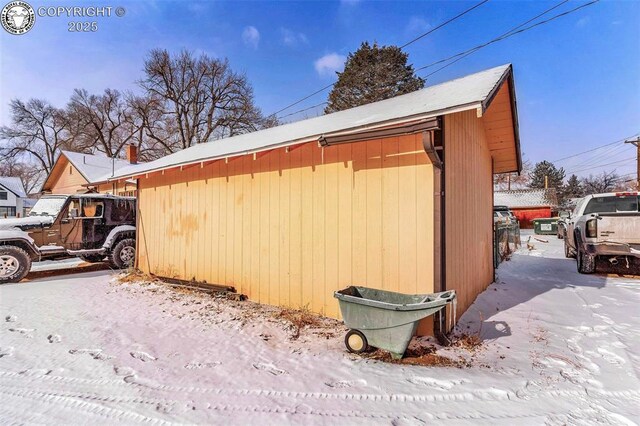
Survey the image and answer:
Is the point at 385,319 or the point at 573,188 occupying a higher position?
the point at 573,188

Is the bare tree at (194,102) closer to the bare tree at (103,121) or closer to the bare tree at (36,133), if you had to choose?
the bare tree at (103,121)

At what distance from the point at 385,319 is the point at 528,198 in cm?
3541

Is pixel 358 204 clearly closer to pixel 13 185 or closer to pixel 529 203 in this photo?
pixel 529 203

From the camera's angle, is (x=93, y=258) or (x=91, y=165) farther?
(x=91, y=165)

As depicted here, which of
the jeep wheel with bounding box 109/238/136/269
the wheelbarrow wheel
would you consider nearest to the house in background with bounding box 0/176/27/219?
the jeep wheel with bounding box 109/238/136/269

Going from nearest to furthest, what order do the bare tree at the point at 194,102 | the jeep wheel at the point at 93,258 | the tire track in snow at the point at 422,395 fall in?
the tire track in snow at the point at 422,395 < the jeep wheel at the point at 93,258 < the bare tree at the point at 194,102

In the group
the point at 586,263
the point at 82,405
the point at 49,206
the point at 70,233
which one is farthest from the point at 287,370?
the point at 49,206

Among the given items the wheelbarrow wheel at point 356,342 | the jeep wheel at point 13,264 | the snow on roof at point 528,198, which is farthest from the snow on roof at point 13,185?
the snow on roof at point 528,198

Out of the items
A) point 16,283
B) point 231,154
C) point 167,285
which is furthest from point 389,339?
point 16,283

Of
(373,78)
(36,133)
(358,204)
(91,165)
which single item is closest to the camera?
(358,204)

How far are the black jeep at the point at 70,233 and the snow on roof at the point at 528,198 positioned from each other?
102 feet

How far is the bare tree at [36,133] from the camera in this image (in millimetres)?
27734

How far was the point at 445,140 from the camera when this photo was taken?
12.5 feet

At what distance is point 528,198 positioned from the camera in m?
31.7
